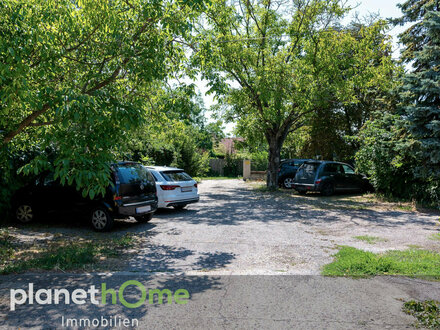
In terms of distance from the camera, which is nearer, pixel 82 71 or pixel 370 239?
pixel 82 71

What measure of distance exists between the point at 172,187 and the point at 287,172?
38.1ft

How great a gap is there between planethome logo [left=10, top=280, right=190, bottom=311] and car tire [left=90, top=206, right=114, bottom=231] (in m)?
3.54

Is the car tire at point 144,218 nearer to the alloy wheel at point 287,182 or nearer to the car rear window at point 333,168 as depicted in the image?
the car rear window at point 333,168

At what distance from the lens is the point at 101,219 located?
844 centimetres

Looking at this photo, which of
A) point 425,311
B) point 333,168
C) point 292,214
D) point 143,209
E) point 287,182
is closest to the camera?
point 425,311

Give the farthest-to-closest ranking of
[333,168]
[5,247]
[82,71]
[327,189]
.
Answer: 1. [333,168]
2. [327,189]
3. [82,71]
4. [5,247]

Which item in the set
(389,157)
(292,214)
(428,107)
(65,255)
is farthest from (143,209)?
(389,157)

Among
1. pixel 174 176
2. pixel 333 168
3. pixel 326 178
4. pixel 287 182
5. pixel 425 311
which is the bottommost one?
pixel 425 311

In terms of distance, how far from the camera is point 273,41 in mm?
18500

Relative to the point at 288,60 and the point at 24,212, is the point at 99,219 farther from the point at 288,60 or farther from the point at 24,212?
the point at 288,60

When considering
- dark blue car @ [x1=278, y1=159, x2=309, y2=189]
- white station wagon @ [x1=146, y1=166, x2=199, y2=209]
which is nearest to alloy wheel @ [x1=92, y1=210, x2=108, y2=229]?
white station wagon @ [x1=146, y1=166, x2=199, y2=209]

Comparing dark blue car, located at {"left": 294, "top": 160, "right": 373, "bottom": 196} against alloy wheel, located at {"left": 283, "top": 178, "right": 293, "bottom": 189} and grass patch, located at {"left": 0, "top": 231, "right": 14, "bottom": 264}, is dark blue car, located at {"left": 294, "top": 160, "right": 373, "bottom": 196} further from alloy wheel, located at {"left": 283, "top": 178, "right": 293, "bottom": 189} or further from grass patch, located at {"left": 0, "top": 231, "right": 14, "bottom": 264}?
grass patch, located at {"left": 0, "top": 231, "right": 14, "bottom": 264}

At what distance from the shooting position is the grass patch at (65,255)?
5680mm

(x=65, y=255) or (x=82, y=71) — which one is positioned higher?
(x=82, y=71)
